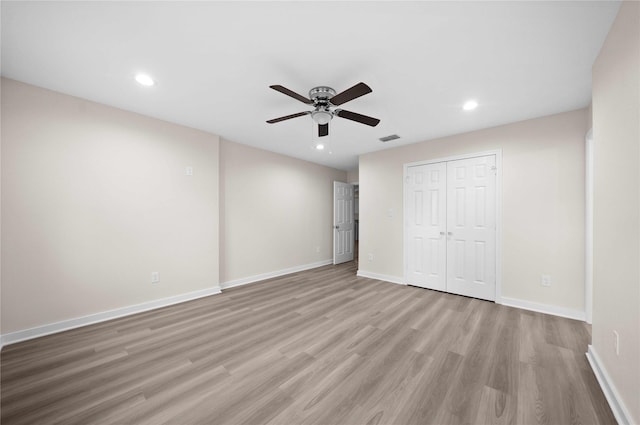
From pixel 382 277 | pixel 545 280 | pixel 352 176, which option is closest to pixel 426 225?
pixel 382 277

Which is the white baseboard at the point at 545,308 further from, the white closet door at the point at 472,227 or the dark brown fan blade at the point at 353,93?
the dark brown fan blade at the point at 353,93

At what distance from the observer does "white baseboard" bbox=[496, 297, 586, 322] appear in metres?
2.80

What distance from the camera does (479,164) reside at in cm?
349

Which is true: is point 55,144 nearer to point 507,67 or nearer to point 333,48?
point 333,48

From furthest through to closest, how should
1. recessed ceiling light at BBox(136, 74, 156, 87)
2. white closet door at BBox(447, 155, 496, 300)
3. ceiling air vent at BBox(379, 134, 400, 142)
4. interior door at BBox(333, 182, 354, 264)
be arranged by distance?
1. interior door at BBox(333, 182, 354, 264)
2. ceiling air vent at BBox(379, 134, 400, 142)
3. white closet door at BBox(447, 155, 496, 300)
4. recessed ceiling light at BBox(136, 74, 156, 87)

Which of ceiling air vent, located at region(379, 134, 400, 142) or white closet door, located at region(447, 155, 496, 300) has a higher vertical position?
ceiling air vent, located at region(379, 134, 400, 142)

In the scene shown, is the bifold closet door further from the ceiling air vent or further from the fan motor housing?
the fan motor housing

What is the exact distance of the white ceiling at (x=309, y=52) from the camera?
149 centimetres

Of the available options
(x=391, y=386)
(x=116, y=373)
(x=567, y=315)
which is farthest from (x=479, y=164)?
(x=116, y=373)

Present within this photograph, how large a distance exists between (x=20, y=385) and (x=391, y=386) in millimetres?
2693

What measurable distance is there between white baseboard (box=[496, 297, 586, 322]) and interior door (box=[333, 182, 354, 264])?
3.42 meters

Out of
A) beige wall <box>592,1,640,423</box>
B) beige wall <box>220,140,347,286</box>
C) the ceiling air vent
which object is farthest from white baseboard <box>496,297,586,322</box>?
beige wall <box>220,140,347,286</box>

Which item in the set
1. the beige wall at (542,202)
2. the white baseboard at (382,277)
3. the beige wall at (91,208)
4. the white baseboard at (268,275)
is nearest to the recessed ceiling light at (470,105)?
the beige wall at (542,202)

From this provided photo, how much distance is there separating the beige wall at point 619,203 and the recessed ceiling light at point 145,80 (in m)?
3.45
